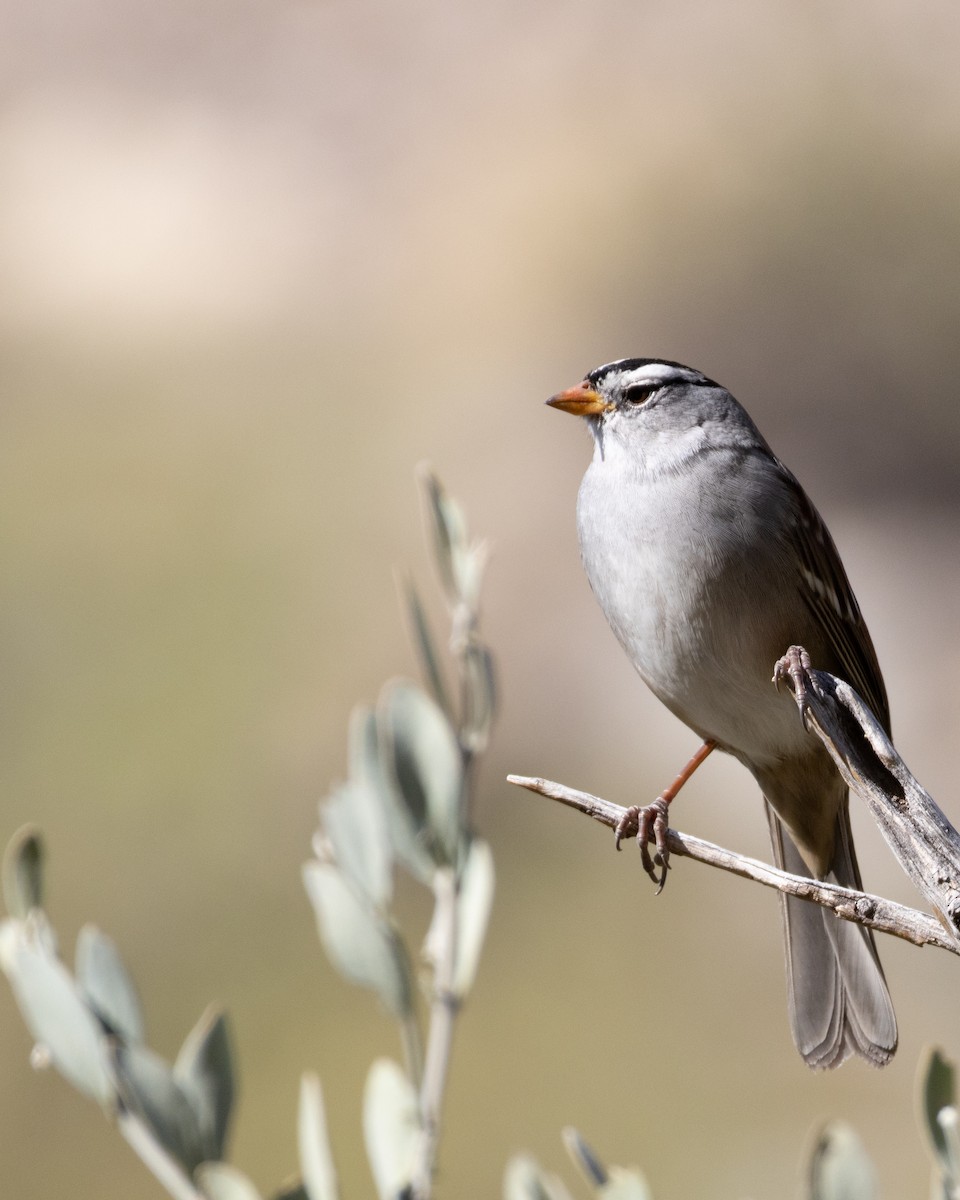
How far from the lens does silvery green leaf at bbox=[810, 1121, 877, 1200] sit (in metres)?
1.24

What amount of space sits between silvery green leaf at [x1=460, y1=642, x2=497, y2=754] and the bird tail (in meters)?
0.85

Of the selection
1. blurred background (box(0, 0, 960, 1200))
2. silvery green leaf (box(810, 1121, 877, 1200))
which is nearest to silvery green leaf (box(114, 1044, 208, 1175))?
silvery green leaf (box(810, 1121, 877, 1200))

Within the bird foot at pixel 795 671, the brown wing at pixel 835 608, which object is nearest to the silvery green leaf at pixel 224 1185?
the bird foot at pixel 795 671

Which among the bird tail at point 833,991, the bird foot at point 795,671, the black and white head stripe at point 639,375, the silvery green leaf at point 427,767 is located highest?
the black and white head stripe at point 639,375

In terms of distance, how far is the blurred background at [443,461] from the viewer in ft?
14.6

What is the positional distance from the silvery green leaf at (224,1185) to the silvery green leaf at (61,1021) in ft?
0.35

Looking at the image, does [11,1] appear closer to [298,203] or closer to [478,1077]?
[298,203]

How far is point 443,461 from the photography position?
20.9ft

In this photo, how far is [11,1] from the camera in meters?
8.52

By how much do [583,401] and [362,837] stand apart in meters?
1.38

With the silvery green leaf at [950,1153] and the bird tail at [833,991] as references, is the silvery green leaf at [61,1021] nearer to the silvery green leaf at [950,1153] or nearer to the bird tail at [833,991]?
the silvery green leaf at [950,1153]

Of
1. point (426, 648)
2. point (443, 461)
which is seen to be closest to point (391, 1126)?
point (426, 648)

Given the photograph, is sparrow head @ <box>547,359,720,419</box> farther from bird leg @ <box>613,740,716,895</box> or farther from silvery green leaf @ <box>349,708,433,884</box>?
silvery green leaf @ <box>349,708,433,884</box>

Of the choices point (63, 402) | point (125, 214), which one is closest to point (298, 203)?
point (125, 214)
